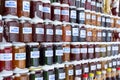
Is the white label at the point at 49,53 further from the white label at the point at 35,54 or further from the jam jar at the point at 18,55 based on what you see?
the jam jar at the point at 18,55

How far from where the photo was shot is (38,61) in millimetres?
2215

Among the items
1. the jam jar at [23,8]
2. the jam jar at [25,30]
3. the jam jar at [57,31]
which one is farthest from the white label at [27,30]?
the jam jar at [57,31]

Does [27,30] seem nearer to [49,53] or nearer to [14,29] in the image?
[14,29]

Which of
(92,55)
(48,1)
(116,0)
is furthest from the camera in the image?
(116,0)

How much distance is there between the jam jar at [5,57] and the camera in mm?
1938

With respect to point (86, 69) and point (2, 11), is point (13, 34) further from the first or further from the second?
point (86, 69)

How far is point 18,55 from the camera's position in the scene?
6.66 feet

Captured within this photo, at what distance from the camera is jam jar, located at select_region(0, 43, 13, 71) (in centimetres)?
194

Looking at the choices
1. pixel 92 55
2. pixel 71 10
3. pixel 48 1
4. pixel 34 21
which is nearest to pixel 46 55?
pixel 34 21

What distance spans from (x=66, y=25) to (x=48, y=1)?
14.4 inches

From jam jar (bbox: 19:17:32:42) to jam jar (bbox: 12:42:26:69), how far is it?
0.17 ft

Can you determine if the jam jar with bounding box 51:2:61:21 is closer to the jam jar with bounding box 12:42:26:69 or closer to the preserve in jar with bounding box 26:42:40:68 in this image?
the preserve in jar with bounding box 26:42:40:68

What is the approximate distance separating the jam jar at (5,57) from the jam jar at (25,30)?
0.15 meters

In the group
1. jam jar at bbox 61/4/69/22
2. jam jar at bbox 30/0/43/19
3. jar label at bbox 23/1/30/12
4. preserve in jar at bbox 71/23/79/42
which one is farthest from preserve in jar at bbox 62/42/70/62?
jar label at bbox 23/1/30/12
